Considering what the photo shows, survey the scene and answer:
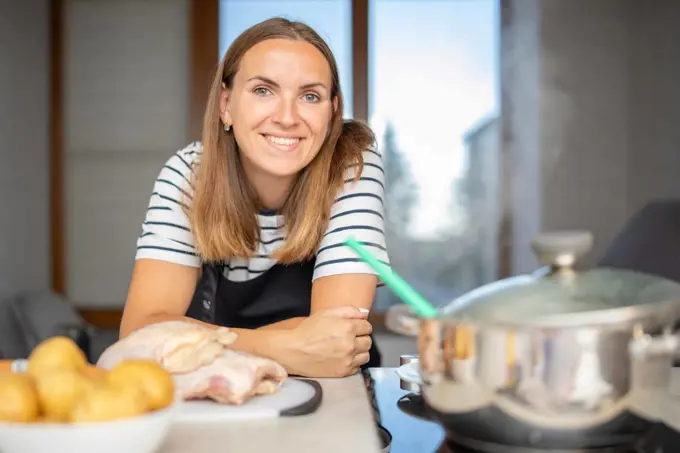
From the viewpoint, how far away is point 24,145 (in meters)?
3.27

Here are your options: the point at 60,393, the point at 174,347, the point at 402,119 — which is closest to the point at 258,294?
the point at 174,347

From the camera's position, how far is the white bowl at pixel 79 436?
451 millimetres

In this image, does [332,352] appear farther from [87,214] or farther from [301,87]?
[87,214]

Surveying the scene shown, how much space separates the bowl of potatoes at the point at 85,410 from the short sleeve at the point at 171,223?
0.75 metres

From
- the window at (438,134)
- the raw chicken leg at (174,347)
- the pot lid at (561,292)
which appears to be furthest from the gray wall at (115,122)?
the pot lid at (561,292)

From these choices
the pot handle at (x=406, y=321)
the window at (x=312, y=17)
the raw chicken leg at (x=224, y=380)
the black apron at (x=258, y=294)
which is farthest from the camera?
the window at (x=312, y=17)

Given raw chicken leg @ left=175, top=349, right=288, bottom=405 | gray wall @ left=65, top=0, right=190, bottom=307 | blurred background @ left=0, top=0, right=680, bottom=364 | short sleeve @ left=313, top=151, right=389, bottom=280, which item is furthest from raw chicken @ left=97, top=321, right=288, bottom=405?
gray wall @ left=65, top=0, right=190, bottom=307

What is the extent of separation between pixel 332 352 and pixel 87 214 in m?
2.95

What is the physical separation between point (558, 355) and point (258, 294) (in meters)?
0.97

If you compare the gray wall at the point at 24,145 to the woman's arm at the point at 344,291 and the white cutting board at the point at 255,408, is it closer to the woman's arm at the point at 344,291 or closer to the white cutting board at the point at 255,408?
the woman's arm at the point at 344,291

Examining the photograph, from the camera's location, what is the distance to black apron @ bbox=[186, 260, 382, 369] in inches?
54.3

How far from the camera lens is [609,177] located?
333 centimetres

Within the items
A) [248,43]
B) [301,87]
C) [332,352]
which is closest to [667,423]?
[332,352]

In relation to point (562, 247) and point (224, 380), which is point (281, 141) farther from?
point (562, 247)
